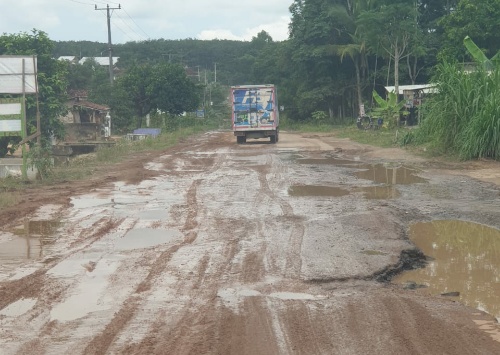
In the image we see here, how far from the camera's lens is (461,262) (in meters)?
7.38

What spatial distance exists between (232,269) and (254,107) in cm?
2430

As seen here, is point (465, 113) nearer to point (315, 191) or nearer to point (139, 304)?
point (315, 191)

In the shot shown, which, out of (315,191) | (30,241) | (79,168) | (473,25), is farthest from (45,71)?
(473,25)

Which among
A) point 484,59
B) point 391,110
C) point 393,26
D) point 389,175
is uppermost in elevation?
point 393,26

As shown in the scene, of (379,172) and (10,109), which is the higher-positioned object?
(10,109)

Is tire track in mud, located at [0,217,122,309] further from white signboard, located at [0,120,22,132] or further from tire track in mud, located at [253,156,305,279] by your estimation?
white signboard, located at [0,120,22,132]

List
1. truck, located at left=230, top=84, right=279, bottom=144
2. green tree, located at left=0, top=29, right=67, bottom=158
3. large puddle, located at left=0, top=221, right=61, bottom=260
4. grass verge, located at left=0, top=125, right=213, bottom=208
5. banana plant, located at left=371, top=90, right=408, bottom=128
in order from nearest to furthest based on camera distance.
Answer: large puddle, located at left=0, top=221, right=61, bottom=260, grass verge, located at left=0, top=125, right=213, bottom=208, green tree, located at left=0, top=29, right=67, bottom=158, truck, located at left=230, top=84, right=279, bottom=144, banana plant, located at left=371, top=90, right=408, bottom=128

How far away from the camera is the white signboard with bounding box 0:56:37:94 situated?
14.6m

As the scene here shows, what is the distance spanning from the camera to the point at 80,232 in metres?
9.23

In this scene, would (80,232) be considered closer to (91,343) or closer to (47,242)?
(47,242)

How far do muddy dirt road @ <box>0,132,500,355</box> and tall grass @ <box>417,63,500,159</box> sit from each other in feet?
11.7

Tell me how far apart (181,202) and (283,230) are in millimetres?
3567

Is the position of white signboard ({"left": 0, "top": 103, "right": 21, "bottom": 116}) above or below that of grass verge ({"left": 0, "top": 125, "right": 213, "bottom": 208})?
above

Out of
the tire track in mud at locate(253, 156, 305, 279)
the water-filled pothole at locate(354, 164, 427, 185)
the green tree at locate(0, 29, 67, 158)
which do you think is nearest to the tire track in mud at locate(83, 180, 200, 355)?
the tire track in mud at locate(253, 156, 305, 279)
